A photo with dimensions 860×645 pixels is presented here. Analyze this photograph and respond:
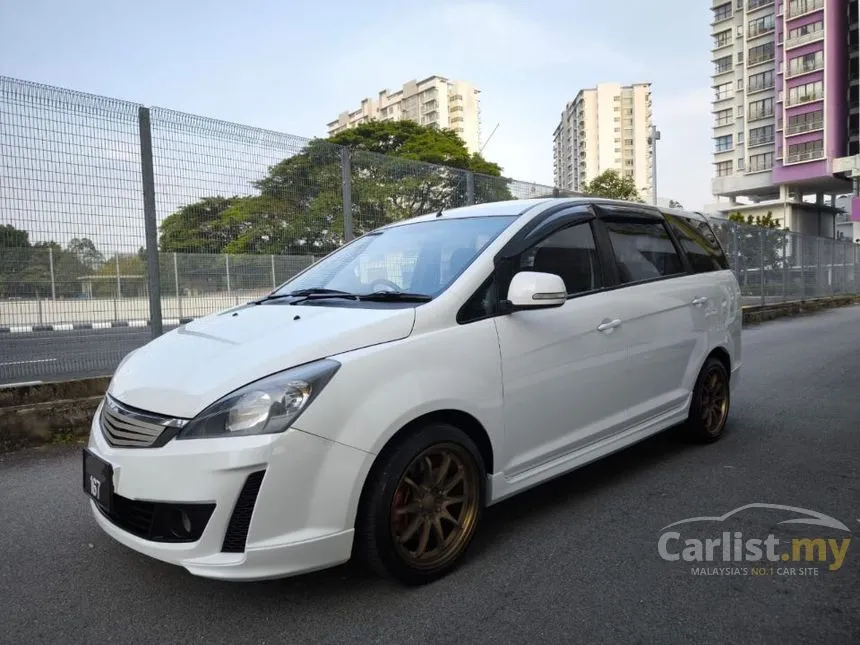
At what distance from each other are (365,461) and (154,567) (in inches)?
47.8

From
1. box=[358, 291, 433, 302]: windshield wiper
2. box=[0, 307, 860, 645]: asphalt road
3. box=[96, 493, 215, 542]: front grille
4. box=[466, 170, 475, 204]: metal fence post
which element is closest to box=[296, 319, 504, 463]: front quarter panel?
box=[358, 291, 433, 302]: windshield wiper

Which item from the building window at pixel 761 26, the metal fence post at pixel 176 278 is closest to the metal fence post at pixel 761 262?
the metal fence post at pixel 176 278

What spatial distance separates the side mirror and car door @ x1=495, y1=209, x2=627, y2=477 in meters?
0.12

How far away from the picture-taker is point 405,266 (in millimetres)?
3463

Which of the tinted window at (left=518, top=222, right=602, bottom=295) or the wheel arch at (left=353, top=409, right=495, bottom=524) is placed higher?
the tinted window at (left=518, top=222, right=602, bottom=295)

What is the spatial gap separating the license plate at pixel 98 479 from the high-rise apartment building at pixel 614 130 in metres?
148

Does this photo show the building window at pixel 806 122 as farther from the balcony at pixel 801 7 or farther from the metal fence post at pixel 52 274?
the metal fence post at pixel 52 274

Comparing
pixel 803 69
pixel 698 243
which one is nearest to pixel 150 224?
pixel 698 243

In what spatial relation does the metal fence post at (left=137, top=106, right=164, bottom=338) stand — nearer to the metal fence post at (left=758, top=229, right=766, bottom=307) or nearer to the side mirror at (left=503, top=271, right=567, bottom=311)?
the side mirror at (left=503, top=271, right=567, bottom=311)

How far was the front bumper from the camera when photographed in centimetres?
231

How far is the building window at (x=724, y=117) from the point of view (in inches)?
3214

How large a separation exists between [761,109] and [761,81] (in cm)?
311

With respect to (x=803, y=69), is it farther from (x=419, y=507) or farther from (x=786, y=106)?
(x=419, y=507)

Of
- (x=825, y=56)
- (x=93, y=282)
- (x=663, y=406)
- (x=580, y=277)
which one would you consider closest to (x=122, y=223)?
(x=93, y=282)
